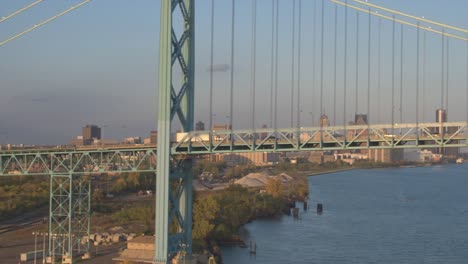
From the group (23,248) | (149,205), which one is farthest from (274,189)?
(23,248)

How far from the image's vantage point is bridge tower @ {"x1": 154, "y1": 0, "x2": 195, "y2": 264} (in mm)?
18844

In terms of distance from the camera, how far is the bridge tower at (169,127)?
18.8 meters

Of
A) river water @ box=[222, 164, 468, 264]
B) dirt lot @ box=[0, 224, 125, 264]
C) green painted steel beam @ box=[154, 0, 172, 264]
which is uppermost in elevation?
green painted steel beam @ box=[154, 0, 172, 264]

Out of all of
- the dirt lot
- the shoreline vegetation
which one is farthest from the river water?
the dirt lot

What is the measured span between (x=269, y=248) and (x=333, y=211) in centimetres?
1643

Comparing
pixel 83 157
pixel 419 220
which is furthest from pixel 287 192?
pixel 83 157

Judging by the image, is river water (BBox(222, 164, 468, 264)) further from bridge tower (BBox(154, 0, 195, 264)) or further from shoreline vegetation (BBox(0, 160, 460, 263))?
bridge tower (BBox(154, 0, 195, 264))

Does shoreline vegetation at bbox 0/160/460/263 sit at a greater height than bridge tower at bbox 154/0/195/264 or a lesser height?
lesser

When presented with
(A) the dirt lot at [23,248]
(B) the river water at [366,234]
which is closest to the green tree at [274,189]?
(B) the river water at [366,234]

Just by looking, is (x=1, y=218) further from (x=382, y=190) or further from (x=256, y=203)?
(x=382, y=190)

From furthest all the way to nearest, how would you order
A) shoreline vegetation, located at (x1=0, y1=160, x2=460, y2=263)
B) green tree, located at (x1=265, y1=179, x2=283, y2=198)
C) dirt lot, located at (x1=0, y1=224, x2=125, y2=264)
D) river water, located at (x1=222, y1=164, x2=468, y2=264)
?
green tree, located at (x1=265, y1=179, x2=283, y2=198), shoreline vegetation, located at (x1=0, y1=160, x2=460, y2=263), river water, located at (x1=222, y1=164, x2=468, y2=264), dirt lot, located at (x1=0, y1=224, x2=125, y2=264)

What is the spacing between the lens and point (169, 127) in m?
18.9

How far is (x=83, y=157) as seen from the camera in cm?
2303

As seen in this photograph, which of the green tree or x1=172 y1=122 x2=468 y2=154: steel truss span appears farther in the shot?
the green tree
